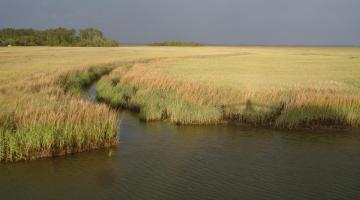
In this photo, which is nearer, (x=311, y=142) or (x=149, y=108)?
(x=311, y=142)

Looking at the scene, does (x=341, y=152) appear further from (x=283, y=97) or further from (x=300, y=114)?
(x=283, y=97)

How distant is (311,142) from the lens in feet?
44.6

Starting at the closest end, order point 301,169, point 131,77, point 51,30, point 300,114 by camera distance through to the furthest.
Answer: point 301,169 < point 300,114 < point 131,77 < point 51,30

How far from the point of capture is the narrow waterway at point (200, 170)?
8.91 meters

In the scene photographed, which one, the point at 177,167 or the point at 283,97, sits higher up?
the point at 283,97

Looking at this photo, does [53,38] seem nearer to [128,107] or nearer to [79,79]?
[79,79]

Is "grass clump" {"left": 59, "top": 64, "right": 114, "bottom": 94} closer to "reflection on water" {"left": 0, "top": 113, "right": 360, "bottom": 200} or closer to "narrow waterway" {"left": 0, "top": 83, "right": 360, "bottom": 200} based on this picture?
"narrow waterway" {"left": 0, "top": 83, "right": 360, "bottom": 200}

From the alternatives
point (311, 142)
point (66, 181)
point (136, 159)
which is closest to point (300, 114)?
point (311, 142)

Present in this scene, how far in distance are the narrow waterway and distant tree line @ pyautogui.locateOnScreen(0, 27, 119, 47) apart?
402 feet

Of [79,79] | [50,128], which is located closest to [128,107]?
[50,128]

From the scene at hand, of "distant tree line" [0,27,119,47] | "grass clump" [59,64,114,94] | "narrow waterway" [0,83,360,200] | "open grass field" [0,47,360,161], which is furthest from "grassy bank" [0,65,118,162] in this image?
"distant tree line" [0,27,119,47]

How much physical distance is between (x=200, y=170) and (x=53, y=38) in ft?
431

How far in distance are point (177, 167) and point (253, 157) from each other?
8.19ft

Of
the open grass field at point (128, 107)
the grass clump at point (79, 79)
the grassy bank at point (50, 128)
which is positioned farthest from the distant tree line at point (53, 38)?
the grassy bank at point (50, 128)
